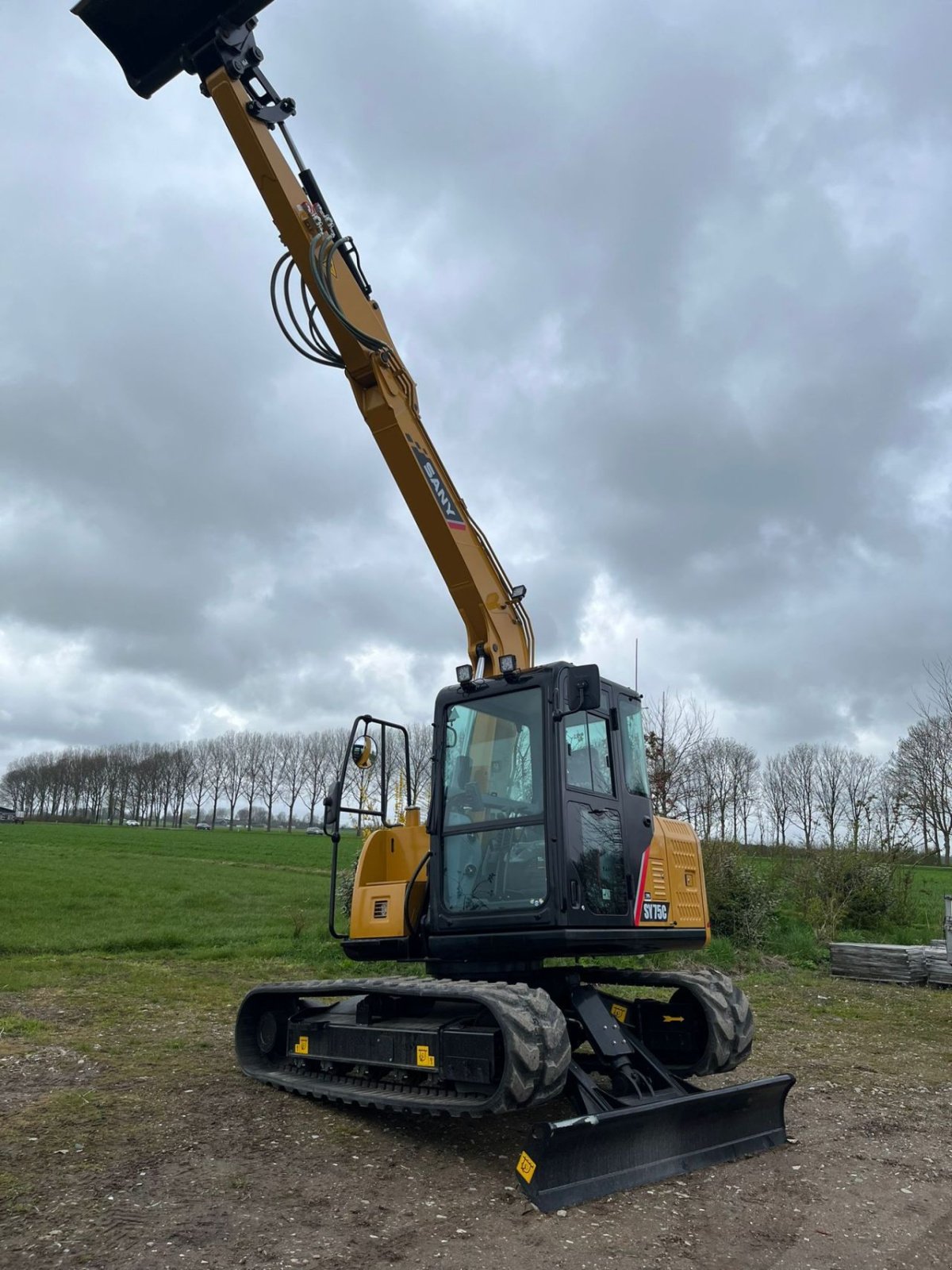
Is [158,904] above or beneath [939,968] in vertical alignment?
above

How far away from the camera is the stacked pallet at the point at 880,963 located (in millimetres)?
13977

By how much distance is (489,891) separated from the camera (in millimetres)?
6707

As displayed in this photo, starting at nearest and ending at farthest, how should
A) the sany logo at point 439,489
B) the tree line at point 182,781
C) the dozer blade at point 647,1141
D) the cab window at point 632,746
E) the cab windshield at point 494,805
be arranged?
the dozer blade at point 647,1141 → the cab windshield at point 494,805 → the cab window at point 632,746 → the sany logo at point 439,489 → the tree line at point 182,781

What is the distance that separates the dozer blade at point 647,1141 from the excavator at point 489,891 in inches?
0.6

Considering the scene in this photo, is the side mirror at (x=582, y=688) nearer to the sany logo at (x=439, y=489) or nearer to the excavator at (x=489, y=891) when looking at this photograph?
the excavator at (x=489, y=891)

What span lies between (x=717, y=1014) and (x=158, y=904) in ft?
52.0

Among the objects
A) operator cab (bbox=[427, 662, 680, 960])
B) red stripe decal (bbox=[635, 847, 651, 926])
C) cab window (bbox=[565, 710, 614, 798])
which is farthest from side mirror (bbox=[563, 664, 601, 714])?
red stripe decal (bbox=[635, 847, 651, 926])

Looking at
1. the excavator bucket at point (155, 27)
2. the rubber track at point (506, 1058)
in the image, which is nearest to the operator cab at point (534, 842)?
the rubber track at point (506, 1058)

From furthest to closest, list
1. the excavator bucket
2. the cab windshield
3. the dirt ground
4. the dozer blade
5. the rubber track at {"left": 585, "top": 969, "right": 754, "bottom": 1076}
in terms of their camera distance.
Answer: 1. the excavator bucket
2. the rubber track at {"left": 585, "top": 969, "right": 754, "bottom": 1076}
3. the cab windshield
4. the dozer blade
5. the dirt ground

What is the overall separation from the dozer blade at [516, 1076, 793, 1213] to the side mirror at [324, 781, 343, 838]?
309cm

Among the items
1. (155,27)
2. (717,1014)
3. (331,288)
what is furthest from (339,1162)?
(155,27)

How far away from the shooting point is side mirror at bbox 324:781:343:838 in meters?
7.72

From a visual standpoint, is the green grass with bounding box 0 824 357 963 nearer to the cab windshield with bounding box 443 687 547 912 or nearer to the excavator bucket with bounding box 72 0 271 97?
the cab windshield with bounding box 443 687 547 912

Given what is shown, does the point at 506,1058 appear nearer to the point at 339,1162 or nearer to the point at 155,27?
the point at 339,1162
